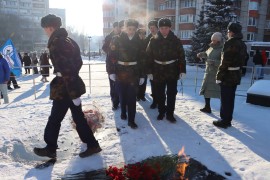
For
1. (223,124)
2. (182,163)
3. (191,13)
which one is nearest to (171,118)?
(223,124)

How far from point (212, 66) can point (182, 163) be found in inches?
109

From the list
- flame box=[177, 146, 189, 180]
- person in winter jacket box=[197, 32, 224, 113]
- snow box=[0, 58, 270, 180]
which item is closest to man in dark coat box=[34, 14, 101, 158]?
snow box=[0, 58, 270, 180]

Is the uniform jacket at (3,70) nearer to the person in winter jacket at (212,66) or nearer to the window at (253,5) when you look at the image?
the person in winter jacket at (212,66)

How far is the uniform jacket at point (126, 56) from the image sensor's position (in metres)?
4.59

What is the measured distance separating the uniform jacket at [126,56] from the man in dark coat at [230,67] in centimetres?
144

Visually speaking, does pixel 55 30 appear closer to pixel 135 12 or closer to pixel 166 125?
pixel 166 125

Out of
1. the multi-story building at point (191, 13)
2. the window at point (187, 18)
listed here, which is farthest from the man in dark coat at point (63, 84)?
the window at point (187, 18)

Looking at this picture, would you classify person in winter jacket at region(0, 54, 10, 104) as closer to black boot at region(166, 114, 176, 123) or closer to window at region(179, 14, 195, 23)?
black boot at region(166, 114, 176, 123)

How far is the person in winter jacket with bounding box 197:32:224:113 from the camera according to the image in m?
5.36

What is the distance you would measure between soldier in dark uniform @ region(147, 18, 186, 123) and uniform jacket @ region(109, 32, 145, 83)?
0.96ft

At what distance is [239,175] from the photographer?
10.3ft

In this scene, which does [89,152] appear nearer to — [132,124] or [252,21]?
[132,124]

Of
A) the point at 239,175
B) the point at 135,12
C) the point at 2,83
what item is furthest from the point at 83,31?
the point at 239,175

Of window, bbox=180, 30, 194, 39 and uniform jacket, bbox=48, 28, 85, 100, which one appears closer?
uniform jacket, bbox=48, 28, 85, 100
